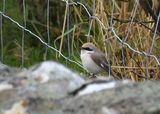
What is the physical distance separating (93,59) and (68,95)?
3150mm

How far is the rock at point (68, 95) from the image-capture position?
177 centimetres

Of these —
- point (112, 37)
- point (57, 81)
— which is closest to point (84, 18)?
point (112, 37)

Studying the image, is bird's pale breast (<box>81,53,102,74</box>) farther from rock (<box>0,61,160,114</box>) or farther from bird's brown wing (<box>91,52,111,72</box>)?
rock (<box>0,61,160,114</box>)

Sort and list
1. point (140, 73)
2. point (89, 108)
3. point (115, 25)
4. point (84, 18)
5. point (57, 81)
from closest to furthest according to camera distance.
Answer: point (89, 108), point (57, 81), point (140, 73), point (115, 25), point (84, 18)

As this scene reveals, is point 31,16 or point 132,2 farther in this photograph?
point 31,16

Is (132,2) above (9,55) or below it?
above

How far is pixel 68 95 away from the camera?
1.85m

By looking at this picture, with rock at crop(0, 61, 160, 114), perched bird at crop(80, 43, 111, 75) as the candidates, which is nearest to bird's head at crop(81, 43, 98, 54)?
perched bird at crop(80, 43, 111, 75)

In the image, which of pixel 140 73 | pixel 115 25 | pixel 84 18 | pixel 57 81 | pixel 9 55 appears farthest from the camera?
pixel 9 55

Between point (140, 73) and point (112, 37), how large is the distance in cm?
32

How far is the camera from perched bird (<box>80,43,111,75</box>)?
4.82 m

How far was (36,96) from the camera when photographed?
1841mm

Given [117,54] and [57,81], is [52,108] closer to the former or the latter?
[57,81]

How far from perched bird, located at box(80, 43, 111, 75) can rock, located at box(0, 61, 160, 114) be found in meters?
2.82
